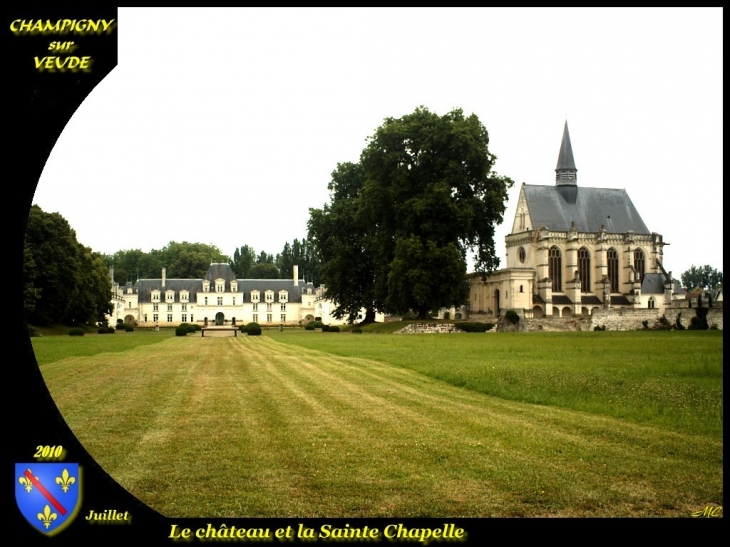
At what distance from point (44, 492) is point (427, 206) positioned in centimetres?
4026

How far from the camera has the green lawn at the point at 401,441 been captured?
249 inches

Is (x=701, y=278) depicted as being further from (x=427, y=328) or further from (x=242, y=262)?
(x=242, y=262)

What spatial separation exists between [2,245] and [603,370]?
14388mm

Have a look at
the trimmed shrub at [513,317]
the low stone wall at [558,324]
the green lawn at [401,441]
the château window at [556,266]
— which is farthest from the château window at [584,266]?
the green lawn at [401,441]

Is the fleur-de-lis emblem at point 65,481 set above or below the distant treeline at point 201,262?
below

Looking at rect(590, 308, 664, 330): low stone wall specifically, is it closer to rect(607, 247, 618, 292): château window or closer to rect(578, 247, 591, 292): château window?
rect(578, 247, 591, 292): château window

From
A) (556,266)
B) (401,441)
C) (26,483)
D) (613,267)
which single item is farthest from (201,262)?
(26,483)

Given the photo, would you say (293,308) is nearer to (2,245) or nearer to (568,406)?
(568,406)

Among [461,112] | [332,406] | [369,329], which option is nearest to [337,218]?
[369,329]

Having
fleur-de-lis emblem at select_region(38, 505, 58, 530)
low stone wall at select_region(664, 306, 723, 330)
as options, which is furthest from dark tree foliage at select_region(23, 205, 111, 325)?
low stone wall at select_region(664, 306, 723, 330)

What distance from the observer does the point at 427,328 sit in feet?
152

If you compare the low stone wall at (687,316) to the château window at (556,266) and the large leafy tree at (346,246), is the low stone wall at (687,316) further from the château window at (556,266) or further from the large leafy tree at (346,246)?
the large leafy tree at (346,246)

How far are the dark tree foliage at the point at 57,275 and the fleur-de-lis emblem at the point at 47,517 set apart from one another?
131ft

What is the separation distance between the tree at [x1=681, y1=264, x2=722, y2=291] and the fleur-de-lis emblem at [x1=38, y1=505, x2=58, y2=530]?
79.3 m
